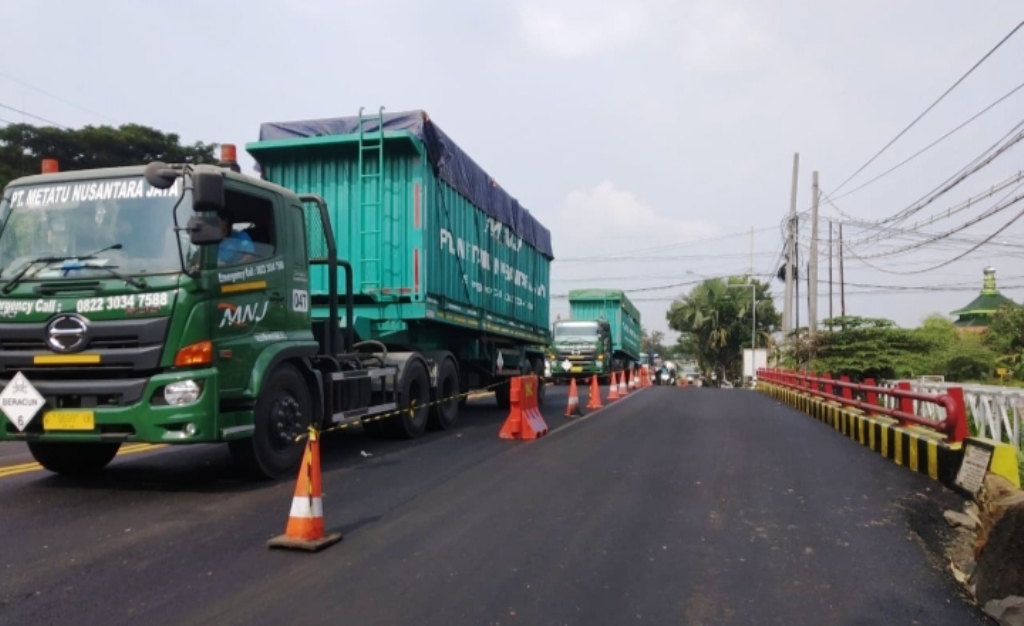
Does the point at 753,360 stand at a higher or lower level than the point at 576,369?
higher

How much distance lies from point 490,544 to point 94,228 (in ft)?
13.3

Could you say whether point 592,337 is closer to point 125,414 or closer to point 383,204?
point 383,204

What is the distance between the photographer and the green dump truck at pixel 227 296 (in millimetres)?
6000

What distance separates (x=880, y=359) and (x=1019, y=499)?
16670 millimetres

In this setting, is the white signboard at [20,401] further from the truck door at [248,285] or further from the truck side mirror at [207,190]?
the truck side mirror at [207,190]

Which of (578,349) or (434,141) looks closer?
(434,141)

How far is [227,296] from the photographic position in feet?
21.2

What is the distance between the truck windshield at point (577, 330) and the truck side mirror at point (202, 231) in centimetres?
2441

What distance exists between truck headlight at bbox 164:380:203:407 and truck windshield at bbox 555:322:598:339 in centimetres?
2438

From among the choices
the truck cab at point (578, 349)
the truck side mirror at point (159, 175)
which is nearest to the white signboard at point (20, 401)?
the truck side mirror at point (159, 175)

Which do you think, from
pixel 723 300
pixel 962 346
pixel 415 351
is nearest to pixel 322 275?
pixel 415 351

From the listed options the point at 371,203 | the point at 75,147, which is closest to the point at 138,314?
the point at 371,203

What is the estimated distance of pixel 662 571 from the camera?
4.66 meters

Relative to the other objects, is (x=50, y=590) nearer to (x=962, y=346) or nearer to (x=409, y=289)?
(x=409, y=289)
